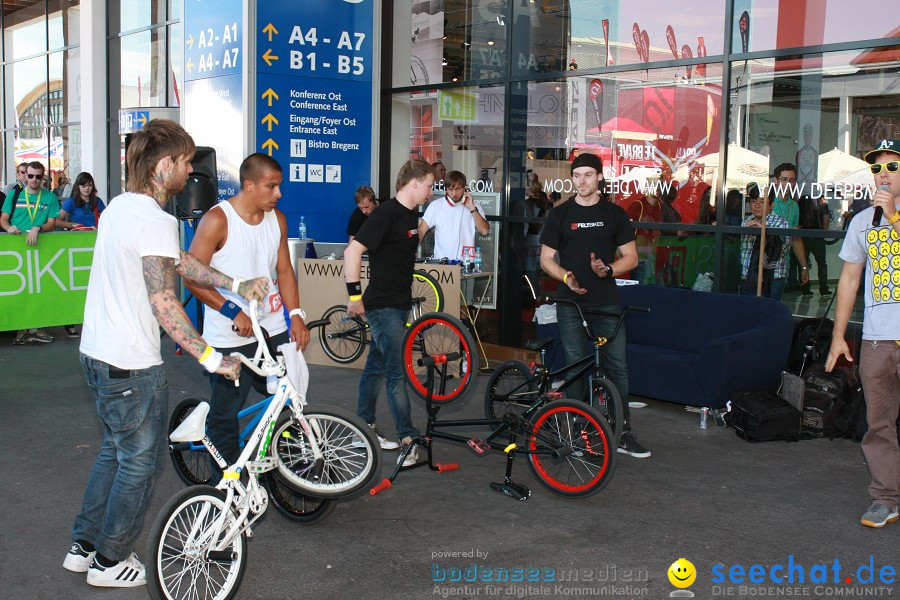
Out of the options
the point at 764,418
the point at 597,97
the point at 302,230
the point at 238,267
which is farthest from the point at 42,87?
the point at 764,418

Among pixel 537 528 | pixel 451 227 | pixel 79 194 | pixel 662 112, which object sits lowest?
pixel 537 528

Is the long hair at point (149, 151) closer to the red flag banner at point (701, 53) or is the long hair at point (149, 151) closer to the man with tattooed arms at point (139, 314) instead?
the man with tattooed arms at point (139, 314)

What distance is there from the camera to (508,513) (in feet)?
17.0

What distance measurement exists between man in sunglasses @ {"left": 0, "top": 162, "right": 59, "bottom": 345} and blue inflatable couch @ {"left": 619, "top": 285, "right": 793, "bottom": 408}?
6.65 m

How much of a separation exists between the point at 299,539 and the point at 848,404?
14.2ft

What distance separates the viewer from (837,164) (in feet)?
25.5

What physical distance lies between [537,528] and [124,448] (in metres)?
2.19

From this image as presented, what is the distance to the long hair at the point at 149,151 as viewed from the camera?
3803 mm

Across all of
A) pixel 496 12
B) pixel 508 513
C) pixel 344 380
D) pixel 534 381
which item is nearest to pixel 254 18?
pixel 496 12

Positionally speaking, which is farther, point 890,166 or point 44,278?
point 44,278

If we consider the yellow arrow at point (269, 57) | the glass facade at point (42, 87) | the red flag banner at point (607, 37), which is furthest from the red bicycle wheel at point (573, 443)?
the glass facade at point (42, 87)

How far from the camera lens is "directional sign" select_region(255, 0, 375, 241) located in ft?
34.4

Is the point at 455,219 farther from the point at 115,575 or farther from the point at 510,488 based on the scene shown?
the point at 115,575

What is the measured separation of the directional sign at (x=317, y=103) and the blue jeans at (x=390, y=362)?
16.5 ft
